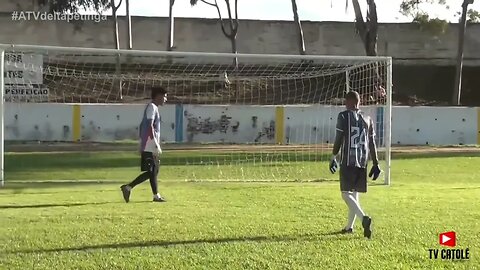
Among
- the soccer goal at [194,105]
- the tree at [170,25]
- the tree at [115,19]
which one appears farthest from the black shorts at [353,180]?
the tree at [170,25]

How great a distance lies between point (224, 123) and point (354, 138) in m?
17.5

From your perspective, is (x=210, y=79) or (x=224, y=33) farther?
(x=224, y=33)

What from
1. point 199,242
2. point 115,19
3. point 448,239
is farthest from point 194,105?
point 448,239

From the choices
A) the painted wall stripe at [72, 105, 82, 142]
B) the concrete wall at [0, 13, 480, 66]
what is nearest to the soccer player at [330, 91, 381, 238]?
the painted wall stripe at [72, 105, 82, 142]

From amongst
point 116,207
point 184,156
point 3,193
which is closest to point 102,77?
point 184,156

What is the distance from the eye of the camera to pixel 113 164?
17.0 metres

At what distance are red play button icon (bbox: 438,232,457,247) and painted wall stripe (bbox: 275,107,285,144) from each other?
17.2m

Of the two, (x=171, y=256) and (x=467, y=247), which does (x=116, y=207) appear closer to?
(x=171, y=256)

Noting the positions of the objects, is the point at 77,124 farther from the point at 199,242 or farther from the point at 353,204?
the point at 353,204

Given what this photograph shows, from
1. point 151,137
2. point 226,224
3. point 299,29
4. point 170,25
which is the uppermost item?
point 170,25

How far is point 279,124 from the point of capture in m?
24.5

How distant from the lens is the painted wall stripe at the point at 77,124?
78.5 feet

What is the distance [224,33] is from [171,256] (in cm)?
3039

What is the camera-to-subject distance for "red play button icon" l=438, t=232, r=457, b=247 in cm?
678
